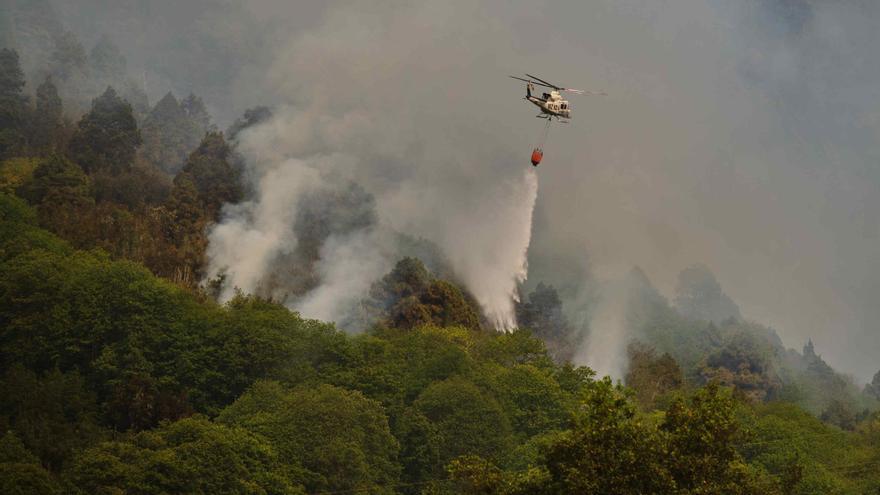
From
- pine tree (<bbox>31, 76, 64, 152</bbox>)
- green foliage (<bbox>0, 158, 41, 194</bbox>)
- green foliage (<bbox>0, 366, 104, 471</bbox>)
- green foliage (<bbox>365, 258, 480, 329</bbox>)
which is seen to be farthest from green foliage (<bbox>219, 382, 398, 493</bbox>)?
pine tree (<bbox>31, 76, 64, 152</bbox>)

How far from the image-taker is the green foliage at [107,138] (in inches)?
5881

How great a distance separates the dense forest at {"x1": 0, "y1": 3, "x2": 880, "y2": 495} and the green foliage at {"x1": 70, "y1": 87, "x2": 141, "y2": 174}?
0.24m

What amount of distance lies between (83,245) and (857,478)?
2707 inches

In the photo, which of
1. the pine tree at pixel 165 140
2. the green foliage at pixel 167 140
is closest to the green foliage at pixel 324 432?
the green foliage at pixel 167 140

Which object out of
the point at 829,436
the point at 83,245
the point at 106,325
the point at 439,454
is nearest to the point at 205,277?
the point at 83,245

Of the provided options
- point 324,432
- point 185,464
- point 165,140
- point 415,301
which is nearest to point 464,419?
point 324,432

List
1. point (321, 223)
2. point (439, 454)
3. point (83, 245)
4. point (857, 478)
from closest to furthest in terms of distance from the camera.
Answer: point (439, 454)
point (857, 478)
point (83, 245)
point (321, 223)

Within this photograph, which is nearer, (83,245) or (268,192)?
(83,245)

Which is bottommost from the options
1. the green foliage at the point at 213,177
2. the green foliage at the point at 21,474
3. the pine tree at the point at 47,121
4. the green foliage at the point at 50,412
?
the green foliage at the point at 21,474

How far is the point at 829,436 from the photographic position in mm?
120750

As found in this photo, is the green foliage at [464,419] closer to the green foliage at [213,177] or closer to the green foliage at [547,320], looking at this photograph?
the green foliage at [213,177]

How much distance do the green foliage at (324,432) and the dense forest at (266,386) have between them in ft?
0.54

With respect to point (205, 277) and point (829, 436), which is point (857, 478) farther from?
point (205, 277)

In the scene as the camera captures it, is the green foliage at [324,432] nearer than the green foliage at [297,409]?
No
